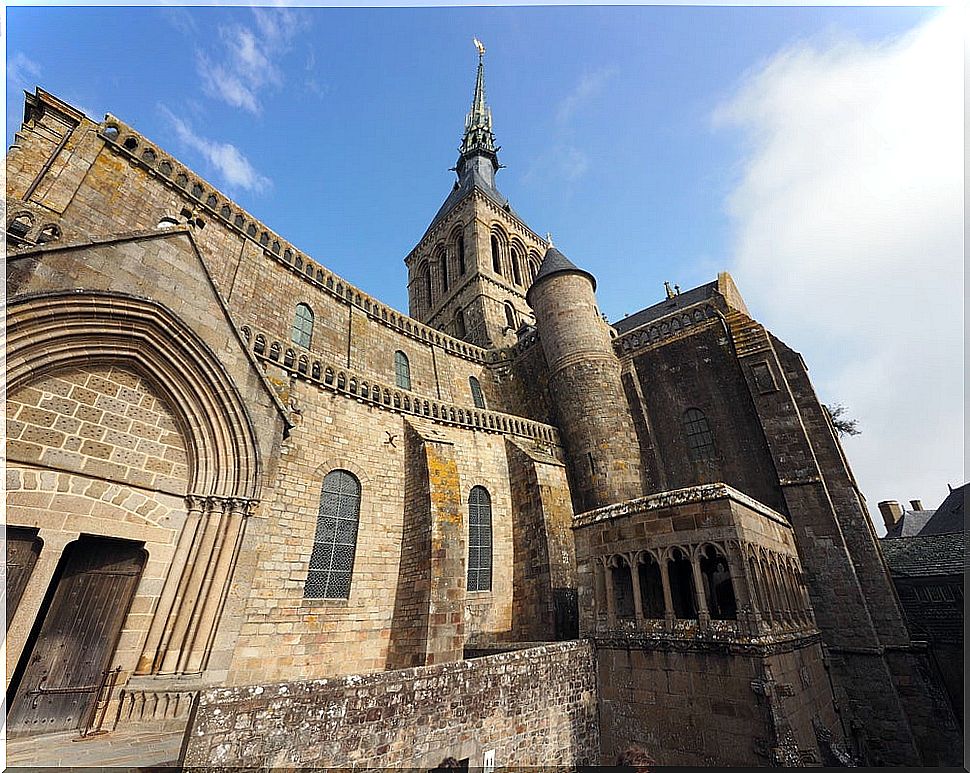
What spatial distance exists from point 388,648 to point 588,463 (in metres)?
8.19

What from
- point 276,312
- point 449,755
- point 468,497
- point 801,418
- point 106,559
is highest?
point 276,312

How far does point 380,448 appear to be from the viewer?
11.3m

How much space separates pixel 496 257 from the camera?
30.0 metres

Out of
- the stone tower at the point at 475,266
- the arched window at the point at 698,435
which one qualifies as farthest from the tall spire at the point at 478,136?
the arched window at the point at 698,435

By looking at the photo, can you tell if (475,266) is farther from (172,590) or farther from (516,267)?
(172,590)

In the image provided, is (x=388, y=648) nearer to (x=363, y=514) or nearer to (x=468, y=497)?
(x=363, y=514)

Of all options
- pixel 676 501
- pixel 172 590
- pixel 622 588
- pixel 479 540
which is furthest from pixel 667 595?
pixel 172 590

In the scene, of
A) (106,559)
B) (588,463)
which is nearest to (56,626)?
(106,559)

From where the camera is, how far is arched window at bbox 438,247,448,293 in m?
31.5

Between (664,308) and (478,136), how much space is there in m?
30.1

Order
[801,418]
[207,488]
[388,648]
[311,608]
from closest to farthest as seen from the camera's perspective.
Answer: [207,488] → [311,608] → [388,648] → [801,418]

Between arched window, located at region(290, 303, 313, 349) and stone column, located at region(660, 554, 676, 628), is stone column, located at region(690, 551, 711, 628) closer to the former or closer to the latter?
stone column, located at region(660, 554, 676, 628)

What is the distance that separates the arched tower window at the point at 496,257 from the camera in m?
29.4

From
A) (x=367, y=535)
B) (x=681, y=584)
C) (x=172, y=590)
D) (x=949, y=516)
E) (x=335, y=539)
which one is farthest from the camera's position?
(x=949, y=516)
